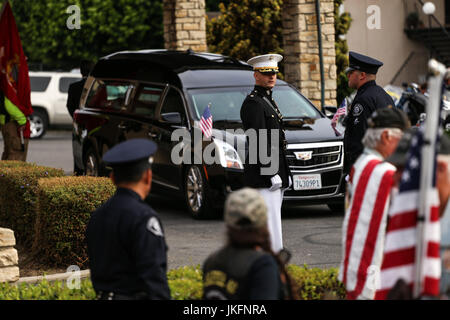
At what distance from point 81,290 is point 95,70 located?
31.7ft

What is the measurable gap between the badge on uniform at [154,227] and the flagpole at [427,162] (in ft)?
4.04

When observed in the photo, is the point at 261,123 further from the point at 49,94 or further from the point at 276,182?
the point at 49,94

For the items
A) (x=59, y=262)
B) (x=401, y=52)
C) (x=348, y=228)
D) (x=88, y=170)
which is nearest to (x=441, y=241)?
(x=348, y=228)

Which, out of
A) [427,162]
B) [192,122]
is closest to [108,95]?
[192,122]

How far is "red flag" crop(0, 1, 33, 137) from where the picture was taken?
1138cm

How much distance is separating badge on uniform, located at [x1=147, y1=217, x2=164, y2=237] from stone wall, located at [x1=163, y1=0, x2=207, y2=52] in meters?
16.0

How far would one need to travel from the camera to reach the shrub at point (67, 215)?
8141 mm

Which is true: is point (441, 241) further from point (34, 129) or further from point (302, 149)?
point (34, 129)

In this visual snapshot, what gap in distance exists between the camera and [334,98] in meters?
19.5

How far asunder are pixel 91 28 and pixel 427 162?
34.2 metres

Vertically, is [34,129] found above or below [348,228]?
below

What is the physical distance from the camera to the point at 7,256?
752 cm

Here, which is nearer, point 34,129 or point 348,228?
point 348,228

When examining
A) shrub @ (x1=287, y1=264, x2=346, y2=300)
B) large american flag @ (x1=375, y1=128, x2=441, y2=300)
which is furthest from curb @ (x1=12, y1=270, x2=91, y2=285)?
large american flag @ (x1=375, y1=128, x2=441, y2=300)
